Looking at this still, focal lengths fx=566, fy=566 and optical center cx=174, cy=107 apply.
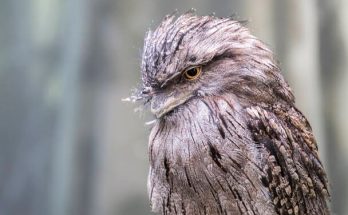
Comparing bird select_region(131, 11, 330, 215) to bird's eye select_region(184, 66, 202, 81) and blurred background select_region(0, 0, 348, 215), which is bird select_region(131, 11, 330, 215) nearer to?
bird's eye select_region(184, 66, 202, 81)

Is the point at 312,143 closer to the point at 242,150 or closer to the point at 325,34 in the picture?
the point at 242,150

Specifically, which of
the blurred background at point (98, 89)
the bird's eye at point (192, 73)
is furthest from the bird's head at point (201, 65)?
the blurred background at point (98, 89)

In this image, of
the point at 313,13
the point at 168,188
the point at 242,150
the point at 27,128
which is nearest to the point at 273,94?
the point at 242,150

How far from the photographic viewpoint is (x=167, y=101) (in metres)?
0.86

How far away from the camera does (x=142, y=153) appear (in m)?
1.45

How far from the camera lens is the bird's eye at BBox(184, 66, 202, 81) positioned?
85 centimetres

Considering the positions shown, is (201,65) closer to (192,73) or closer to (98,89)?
(192,73)

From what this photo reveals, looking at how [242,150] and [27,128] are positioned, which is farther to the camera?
[27,128]

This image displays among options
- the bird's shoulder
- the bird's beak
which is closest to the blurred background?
the bird's shoulder

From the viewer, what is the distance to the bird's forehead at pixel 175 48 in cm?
84

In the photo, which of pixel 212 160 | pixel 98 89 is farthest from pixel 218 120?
pixel 98 89

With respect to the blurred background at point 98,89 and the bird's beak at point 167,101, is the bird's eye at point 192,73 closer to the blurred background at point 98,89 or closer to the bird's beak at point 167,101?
the bird's beak at point 167,101

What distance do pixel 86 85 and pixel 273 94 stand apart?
625 millimetres

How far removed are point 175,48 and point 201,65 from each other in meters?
0.05
